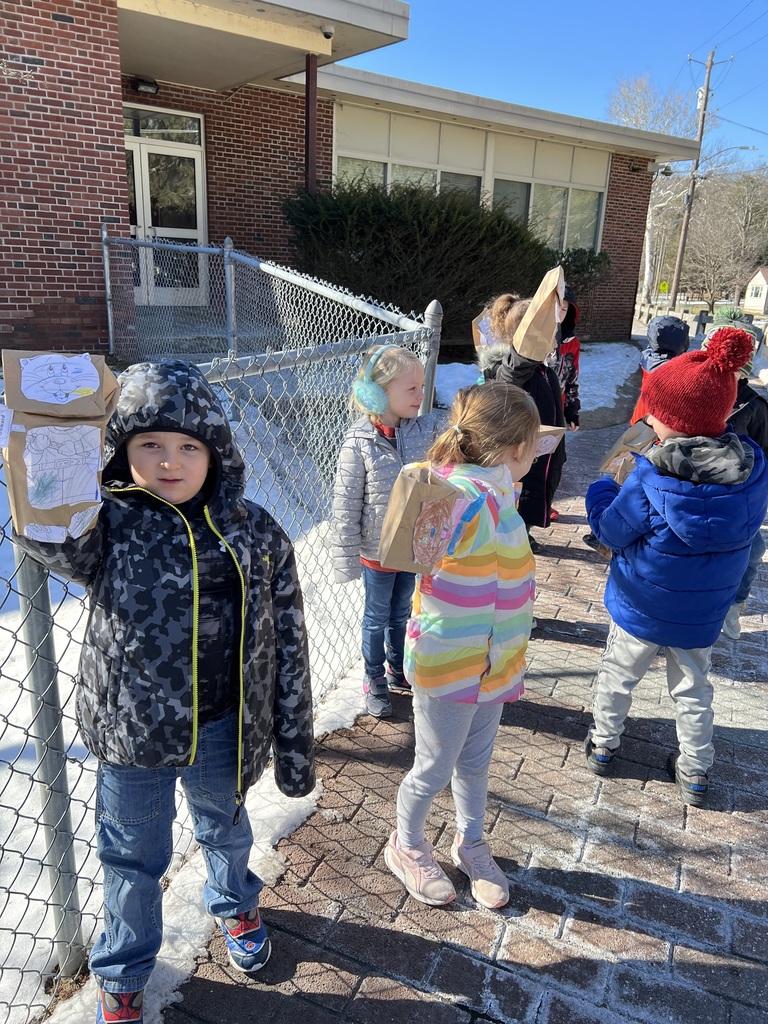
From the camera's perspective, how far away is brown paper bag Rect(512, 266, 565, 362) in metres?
3.11

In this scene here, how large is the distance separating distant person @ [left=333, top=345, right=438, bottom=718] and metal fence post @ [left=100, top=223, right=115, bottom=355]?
559 centimetres

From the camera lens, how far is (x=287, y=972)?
1.91m

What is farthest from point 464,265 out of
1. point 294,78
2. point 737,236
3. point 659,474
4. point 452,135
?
point 737,236

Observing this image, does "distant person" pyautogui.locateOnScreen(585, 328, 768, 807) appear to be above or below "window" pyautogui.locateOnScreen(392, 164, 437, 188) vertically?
below

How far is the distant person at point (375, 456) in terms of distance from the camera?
2.70 meters

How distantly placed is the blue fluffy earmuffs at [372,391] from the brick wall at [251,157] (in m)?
8.53

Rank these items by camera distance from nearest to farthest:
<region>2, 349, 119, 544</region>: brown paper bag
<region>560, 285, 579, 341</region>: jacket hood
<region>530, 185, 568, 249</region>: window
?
1. <region>2, 349, 119, 544</region>: brown paper bag
2. <region>560, 285, 579, 341</region>: jacket hood
3. <region>530, 185, 568, 249</region>: window

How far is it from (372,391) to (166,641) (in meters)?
1.42

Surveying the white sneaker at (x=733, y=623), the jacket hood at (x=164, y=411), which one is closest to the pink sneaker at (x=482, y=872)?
the jacket hood at (x=164, y=411)

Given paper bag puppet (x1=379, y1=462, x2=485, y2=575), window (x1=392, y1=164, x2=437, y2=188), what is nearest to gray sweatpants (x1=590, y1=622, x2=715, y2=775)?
paper bag puppet (x1=379, y1=462, x2=485, y2=575)

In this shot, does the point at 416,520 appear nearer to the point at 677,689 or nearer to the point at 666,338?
the point at 677,689

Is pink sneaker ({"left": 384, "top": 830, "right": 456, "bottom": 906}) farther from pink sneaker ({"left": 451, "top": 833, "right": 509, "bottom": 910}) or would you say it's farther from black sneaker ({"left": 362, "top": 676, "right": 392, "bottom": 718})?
black sneaker ({"left": 362, "top": 676, "right": 392, "bottom": 718})

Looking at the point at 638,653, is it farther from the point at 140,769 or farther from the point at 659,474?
the point at 140,769

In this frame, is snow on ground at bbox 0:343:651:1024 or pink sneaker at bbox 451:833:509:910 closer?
snow on ground at bbox 0:343:651:1024
